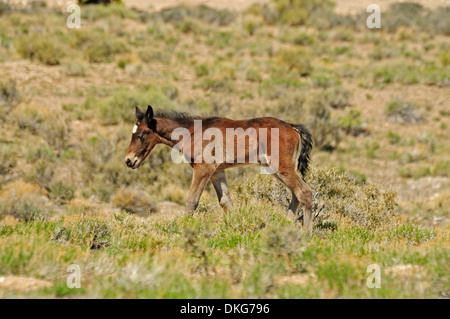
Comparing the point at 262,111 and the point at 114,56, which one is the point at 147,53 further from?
the point at 262,111

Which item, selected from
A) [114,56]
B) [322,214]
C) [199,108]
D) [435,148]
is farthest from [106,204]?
[114,56]

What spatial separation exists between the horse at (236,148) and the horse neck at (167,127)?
7 cm

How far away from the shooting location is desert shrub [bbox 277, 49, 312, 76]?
25.5m

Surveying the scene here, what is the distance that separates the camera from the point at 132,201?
12.6m

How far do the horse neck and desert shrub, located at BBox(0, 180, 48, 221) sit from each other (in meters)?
3.45

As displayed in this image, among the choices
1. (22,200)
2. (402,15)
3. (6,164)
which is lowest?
(22,200)

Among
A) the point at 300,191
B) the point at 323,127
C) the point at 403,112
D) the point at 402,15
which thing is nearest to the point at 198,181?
the point at 300,191

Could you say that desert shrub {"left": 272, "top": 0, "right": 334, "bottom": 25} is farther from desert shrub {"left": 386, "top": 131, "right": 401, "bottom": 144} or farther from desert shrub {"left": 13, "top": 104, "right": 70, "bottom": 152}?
desert shrub {"left": 13, "top": 104, "right": 70, "bottom": 152}

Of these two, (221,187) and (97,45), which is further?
(97,45)

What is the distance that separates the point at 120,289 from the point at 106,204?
8649 millimetres

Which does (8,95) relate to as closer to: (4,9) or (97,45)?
(97,45)

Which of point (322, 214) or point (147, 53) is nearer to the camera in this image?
point (322, 214)

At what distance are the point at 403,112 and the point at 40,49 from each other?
17.0m

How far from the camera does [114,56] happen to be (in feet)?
83.8
